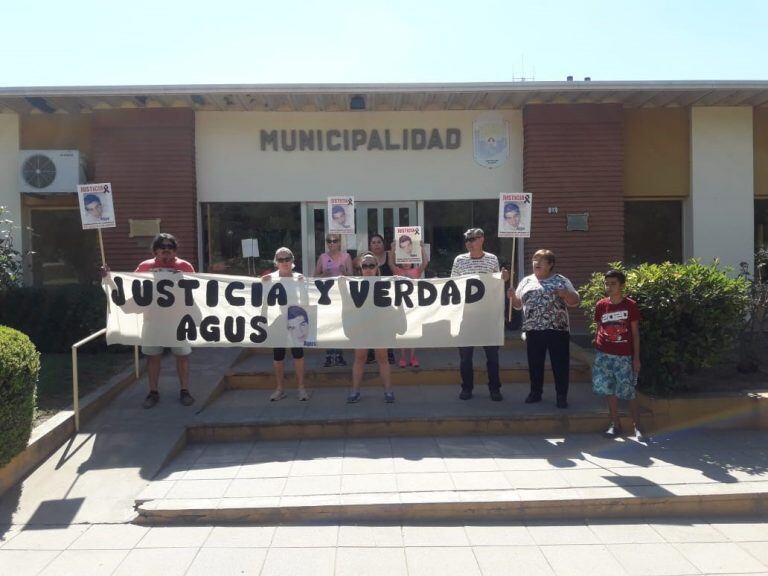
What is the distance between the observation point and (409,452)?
5812 mm

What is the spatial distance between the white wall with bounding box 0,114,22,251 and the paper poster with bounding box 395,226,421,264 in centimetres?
723

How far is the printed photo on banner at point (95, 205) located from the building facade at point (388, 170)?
378 centimetres

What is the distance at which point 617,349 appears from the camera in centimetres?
607

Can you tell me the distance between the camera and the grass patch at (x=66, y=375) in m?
6.57

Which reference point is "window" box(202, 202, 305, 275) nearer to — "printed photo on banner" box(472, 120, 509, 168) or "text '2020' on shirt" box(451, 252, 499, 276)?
"printed photo on banner" box(472, 120, 509, 168)

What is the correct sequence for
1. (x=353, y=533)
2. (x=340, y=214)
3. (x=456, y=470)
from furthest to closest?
1. (x=340, y=214)
2. (x=456, y=470)
3. (x=353, y=533)

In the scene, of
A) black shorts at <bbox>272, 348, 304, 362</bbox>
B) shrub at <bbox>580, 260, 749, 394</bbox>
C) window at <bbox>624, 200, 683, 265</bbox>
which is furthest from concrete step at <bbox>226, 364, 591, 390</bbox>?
window at <bbox>624, 200, 683, 265</bbox>

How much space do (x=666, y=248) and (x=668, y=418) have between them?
6.04 metres

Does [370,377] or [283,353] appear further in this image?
[370,377]

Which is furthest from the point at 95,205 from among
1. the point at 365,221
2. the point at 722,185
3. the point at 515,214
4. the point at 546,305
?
the point at 722,185

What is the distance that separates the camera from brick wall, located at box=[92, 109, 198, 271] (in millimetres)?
10609

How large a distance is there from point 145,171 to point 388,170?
4173mm

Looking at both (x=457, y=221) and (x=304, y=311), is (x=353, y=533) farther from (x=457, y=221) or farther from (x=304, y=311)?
(x=457, y=221)

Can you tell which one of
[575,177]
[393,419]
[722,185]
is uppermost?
[575,177]
